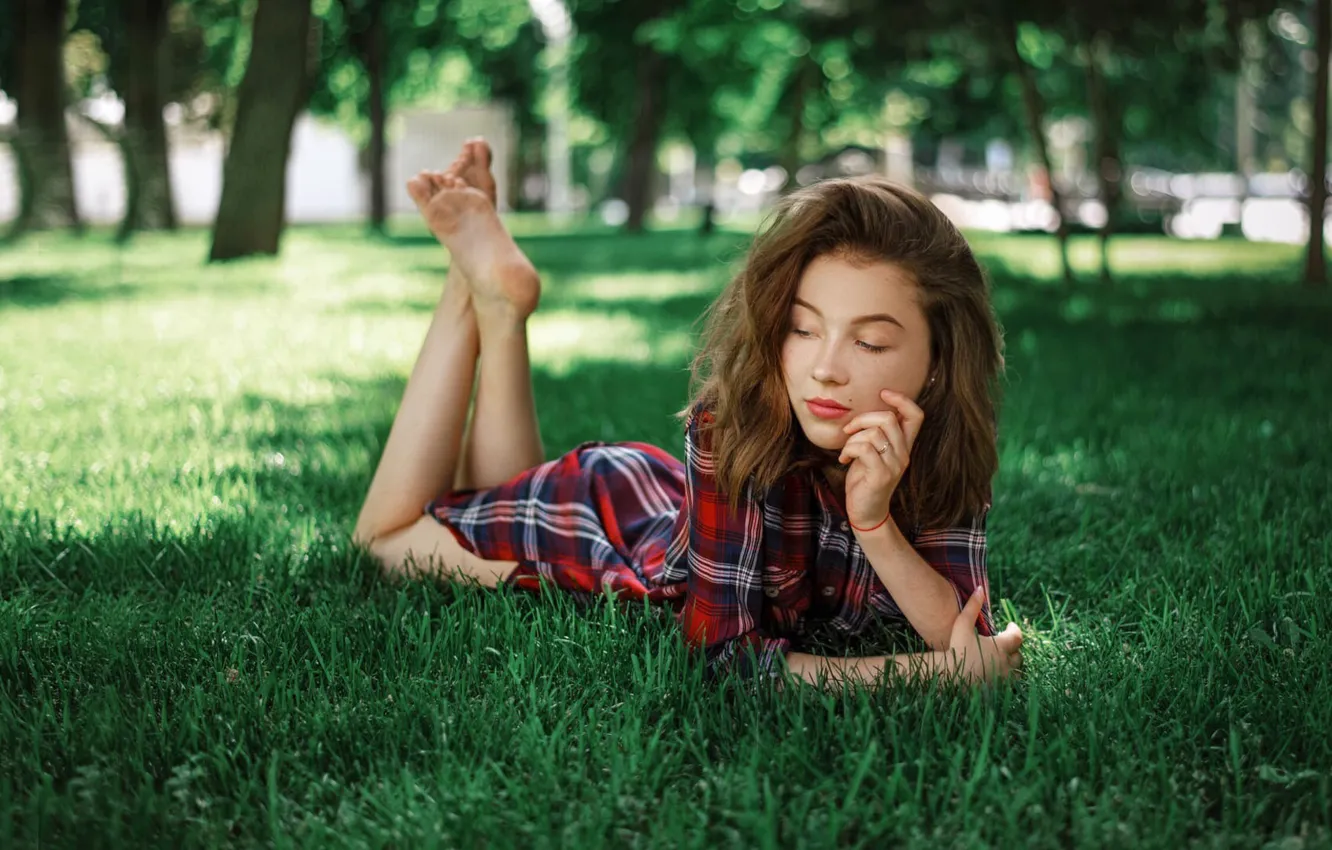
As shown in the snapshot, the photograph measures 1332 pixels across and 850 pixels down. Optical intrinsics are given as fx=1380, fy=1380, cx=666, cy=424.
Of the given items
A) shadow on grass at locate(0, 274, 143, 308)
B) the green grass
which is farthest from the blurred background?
the green grass

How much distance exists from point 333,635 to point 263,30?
42.9ft

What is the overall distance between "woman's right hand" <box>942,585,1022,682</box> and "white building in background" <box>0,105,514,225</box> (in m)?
38.6

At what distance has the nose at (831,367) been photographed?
2383 millimetres

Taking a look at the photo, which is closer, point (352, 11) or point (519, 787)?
point (519, 787)

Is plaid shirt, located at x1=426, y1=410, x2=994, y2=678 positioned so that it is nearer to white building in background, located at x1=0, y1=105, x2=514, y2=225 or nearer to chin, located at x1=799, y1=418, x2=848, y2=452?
chin, located at x1=799, y1=418, x2=848, y2=452

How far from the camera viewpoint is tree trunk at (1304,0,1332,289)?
11.5 meters

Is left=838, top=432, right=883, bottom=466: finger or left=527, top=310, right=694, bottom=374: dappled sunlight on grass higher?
left=838, top=432, right=883, bottom=466: finger

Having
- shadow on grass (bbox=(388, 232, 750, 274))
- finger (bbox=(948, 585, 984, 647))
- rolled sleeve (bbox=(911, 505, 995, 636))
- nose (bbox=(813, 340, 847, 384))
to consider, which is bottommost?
finger (bbox=(948, 585, 984, 647))

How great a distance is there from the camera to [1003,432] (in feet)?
17.6

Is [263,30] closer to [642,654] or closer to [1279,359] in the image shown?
[1279,359]

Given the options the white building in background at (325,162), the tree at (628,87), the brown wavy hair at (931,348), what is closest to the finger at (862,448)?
the brown wavy hair at (931,348)

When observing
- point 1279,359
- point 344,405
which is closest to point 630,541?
point 344,405

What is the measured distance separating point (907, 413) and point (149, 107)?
22997 mm

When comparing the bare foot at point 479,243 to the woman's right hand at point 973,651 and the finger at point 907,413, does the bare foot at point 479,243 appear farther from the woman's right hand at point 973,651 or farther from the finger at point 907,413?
the woman's right hand at point 973,651
